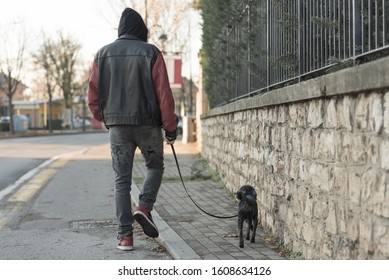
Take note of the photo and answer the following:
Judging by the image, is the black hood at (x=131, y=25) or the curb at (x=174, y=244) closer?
the curb at (x=174, y=244)

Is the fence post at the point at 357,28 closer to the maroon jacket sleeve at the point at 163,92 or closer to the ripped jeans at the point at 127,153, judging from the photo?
the maroon jacket sleeve at the point at 163,92

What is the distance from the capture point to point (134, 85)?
15.9 feet

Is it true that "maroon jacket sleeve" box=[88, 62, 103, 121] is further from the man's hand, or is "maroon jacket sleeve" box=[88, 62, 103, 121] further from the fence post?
the fence post

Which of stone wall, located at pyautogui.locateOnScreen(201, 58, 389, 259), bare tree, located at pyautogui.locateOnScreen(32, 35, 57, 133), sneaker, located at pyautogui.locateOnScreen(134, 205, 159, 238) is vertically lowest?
A: sneaker, located at pyautogui.locateOnScreen(134, 205, 159, 238)

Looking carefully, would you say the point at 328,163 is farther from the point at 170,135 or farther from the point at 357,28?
the point at 170,135

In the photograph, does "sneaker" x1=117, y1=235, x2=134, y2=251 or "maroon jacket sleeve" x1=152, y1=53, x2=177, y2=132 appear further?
"sneaker" x1=117, y1=235, x2=134, y2=251

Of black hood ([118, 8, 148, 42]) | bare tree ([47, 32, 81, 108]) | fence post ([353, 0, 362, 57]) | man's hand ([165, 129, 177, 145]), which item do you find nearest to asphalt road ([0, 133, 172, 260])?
man's hand ([165, 129, 177, 145])

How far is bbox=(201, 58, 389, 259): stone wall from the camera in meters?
2.92

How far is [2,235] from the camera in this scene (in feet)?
19.1

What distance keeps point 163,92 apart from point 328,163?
1.67 m

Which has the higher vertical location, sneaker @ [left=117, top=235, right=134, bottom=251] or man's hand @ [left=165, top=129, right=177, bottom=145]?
man's hand @ [left=165, top=129, right=177, bottom=145]

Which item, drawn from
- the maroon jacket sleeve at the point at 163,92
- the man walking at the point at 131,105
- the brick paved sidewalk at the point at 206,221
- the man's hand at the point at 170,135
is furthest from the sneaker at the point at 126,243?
the maroon jacket sleeve at the point at 163,92

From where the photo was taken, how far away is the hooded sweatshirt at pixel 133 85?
484 centimetres
